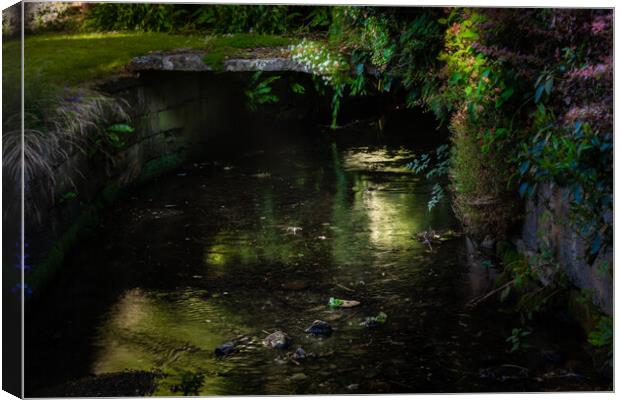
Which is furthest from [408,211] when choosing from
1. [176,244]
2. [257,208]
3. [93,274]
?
[93,274]

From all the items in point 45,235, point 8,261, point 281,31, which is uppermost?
point 281,31

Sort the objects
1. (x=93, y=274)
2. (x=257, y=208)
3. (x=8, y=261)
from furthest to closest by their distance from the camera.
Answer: (x=257, y=208) < (x=93, y=274) < (x=8, y=261)

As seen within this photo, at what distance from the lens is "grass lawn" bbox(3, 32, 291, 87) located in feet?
20.8

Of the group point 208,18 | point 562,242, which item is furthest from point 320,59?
point 562,242

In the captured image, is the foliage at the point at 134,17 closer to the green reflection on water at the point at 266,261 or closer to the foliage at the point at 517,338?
the green reflection on water at the point at 266,261

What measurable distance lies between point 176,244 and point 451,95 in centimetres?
193

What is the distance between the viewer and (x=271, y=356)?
15.6 feet

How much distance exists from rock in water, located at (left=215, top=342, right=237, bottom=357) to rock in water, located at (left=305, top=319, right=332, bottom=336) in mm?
418

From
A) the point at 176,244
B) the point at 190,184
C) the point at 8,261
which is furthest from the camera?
the point at 190,184

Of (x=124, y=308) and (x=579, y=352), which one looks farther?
(x=124, y=308)

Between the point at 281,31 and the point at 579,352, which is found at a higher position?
the point at 281,31

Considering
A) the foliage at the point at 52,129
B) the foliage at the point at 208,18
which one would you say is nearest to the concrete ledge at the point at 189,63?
the foliage at the point at 208,18

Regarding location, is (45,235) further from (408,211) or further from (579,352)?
(579,352)

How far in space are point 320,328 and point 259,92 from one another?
2967mm
